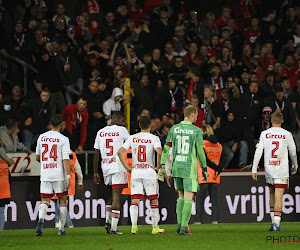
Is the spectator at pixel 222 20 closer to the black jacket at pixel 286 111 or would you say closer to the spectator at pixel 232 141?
the black jacket at pixel 286 111

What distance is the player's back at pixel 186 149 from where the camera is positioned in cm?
1255

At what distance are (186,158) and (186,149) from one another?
5.7 inches

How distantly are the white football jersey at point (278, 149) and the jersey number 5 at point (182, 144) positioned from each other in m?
1.98

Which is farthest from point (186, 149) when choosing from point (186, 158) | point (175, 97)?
point (175, 97)

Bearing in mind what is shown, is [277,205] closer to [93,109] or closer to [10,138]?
[93,109]

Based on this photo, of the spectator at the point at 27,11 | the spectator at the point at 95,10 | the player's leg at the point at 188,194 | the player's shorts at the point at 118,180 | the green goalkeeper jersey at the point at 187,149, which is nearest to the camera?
the player's leg at the point at 188,194

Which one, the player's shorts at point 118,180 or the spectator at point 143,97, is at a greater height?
the spectator at point 143,97

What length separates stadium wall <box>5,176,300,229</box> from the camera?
17297 millimetres

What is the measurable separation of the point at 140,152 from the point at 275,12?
12890mm

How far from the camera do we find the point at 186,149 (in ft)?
41.3

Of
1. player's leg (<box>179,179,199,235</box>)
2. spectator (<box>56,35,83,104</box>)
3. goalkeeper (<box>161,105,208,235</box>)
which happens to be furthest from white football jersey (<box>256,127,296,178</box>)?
spectator (<box>56,35,83,104</box>)

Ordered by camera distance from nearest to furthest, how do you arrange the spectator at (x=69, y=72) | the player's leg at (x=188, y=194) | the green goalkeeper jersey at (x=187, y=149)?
the player's leg at (x=188, y=194) < the green goalkeeper jersey at (x=187, y=149) < the spectator at (x=69, y=72)

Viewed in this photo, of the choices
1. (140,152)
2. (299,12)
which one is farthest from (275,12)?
(140,152)

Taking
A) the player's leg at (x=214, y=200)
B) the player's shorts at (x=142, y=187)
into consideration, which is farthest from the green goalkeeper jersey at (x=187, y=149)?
the player's leg at (x=214, y=200)
